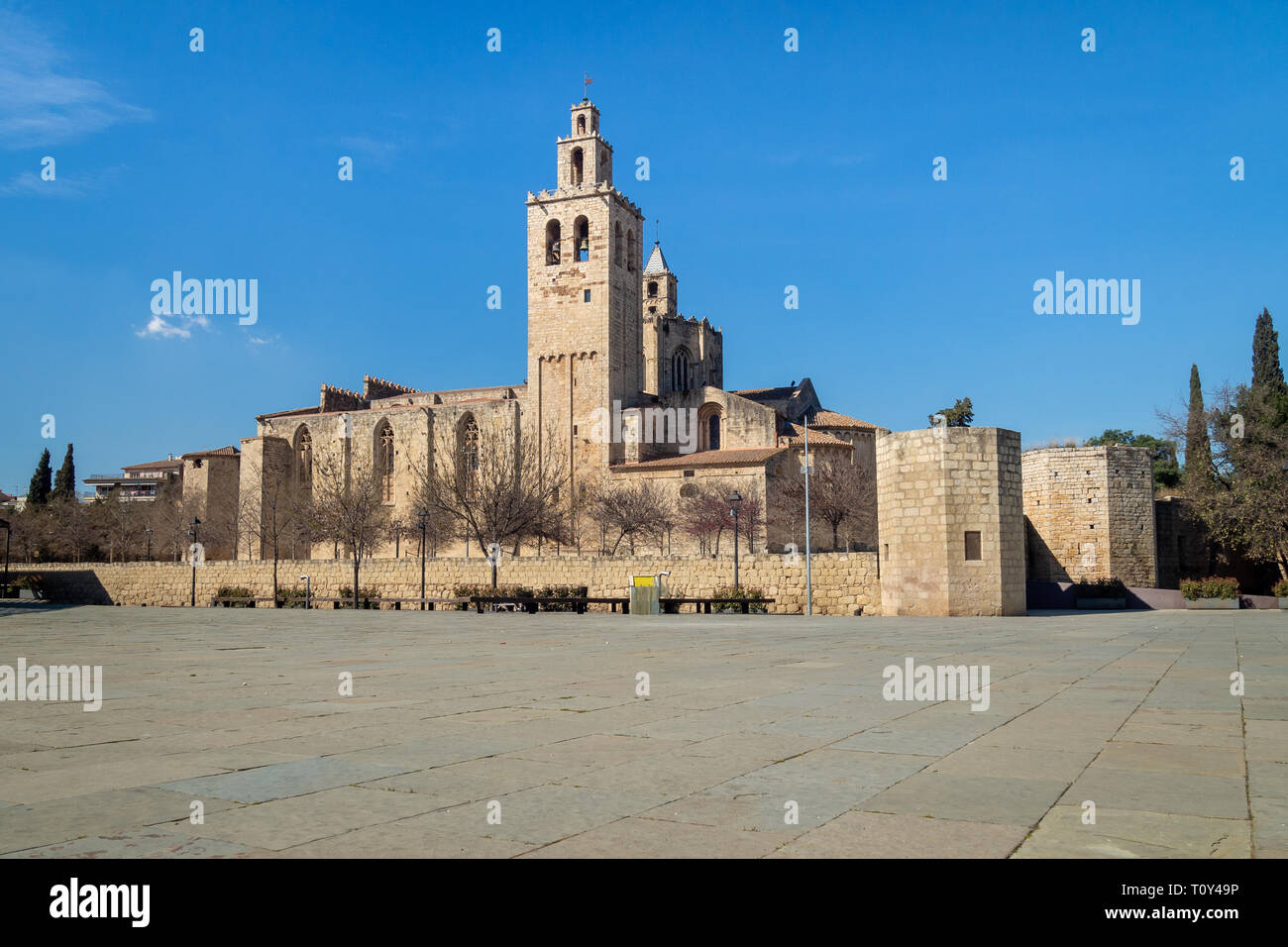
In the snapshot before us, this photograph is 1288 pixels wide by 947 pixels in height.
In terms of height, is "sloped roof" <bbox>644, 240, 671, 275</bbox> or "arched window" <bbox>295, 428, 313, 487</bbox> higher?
"sloped roof" <bbox>644, 240, 671, 275</bbox>

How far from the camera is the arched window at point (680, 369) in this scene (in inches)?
2938

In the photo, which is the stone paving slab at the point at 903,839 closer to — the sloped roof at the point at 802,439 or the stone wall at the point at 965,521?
→ the stone wall at the point at 965,521

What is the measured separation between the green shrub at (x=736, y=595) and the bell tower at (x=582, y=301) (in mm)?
26852

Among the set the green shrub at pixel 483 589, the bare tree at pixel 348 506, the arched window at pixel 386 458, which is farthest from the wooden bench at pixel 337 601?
the arched window at pixel 386 458

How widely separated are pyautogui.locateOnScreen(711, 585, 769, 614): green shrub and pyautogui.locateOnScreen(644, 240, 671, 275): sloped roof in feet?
178

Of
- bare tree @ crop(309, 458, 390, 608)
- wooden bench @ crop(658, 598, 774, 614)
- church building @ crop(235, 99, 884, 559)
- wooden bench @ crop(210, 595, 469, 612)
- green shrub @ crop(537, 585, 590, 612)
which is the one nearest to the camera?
wooden bench @ crop(658, 598, 774, 614)

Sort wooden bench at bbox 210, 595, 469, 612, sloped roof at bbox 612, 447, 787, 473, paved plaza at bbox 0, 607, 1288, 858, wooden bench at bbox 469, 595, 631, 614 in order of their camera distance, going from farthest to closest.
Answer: sloped roof at bbox 612, 447, 787, 473
wooden bench at bbox 210, 595, 469, 612
wooden bench at bbox 469, 595, 631, 614
paved plaza at bbox 0, 607, 1288, 858

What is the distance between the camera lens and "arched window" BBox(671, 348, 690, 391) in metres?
74.6

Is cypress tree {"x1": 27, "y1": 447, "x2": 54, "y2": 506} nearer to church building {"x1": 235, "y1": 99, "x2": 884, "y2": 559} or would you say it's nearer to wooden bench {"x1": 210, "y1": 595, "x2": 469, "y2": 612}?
church building {"x1": 235, "y1": 99, "x2": 884, "y2": 559}

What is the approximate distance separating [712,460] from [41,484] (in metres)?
62.0

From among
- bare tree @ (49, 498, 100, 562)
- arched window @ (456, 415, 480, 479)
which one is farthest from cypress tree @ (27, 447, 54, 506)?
arched window @ (456, 415, 480, 479)

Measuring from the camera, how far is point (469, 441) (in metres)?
59.3

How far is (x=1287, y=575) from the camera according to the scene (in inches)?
1353
